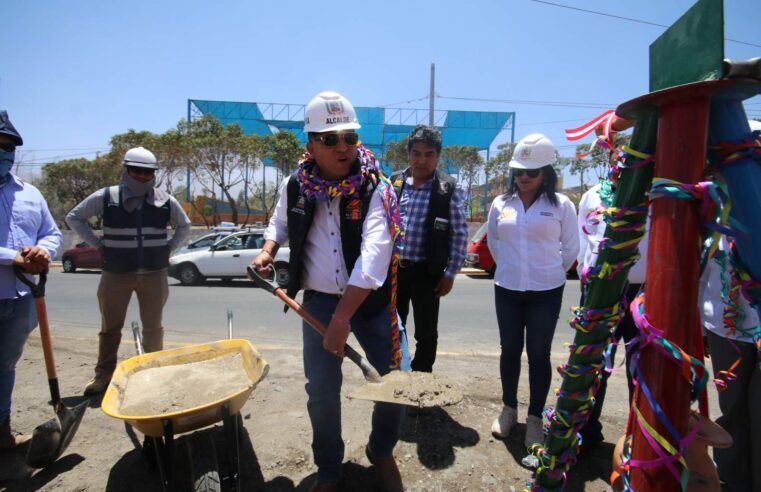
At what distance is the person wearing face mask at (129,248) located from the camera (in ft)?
12.1

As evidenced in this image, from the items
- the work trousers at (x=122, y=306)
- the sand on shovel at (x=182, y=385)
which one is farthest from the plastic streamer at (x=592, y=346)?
the work trousers at (x=122, y=306)

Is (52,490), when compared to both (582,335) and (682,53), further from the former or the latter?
(682,53)

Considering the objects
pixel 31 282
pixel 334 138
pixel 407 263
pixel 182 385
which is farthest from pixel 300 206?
pixel 31 282

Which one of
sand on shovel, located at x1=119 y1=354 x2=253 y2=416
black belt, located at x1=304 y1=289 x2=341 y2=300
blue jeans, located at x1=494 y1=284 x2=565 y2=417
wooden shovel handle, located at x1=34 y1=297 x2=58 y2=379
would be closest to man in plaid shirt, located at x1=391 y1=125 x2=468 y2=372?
blue jeans, located at x1=494 y1=284 x2=565 y2=417

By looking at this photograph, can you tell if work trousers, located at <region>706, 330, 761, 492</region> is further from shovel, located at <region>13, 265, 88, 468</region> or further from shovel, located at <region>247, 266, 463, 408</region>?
shovel, located at <region>13, 265, 88, 468</region>

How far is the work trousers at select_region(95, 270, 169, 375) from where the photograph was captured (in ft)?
12.2

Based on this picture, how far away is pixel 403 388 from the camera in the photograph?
2.10 metres

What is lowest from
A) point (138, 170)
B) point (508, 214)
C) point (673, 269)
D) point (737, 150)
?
point (673, 269)

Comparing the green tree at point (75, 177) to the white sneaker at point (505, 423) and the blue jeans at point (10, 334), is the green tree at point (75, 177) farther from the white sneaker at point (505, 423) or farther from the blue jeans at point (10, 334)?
the white sneaker at point (505, 423)

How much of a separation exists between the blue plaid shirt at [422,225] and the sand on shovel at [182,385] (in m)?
1.47

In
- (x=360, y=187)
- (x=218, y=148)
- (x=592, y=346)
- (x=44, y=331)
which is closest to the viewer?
(x=592, y=346)

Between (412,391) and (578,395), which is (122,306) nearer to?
(412,391)

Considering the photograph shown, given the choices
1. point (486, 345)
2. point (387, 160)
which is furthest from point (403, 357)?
point (387, 160)

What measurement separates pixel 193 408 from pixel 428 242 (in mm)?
1945
